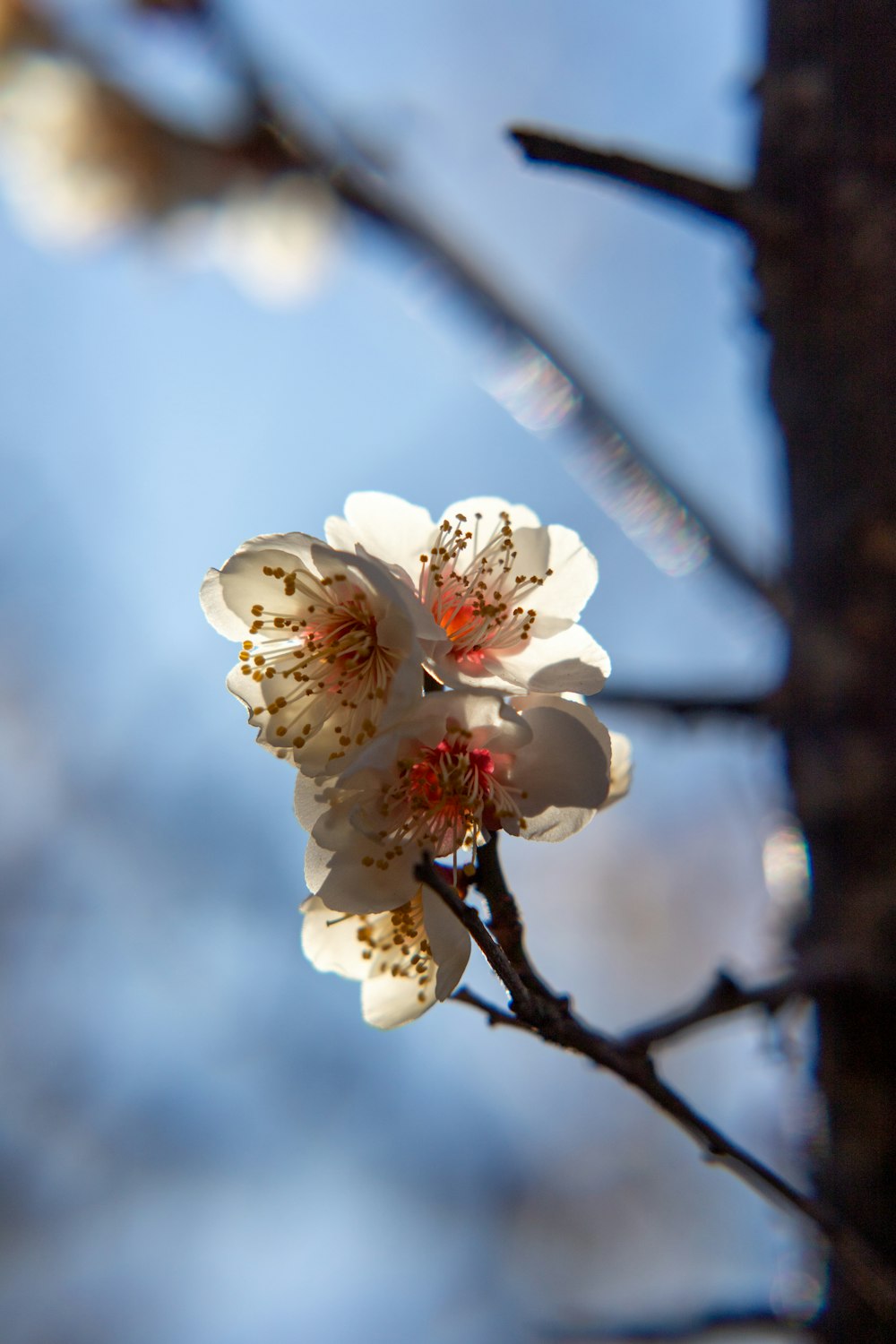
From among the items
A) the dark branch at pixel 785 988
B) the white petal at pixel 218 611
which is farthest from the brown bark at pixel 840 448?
the white petal at pixel 218 611

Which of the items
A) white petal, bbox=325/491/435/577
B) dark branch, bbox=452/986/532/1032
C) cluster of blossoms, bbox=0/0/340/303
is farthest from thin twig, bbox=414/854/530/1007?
cluster of blossoms, bbox=0/0/340/303

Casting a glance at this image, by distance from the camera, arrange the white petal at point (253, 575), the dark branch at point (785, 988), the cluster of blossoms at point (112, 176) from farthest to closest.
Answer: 1. the cluster of blossoms at point (112, 176)
2. the dark branch at point (785, 988)
3. the white petal at point (253, 575)

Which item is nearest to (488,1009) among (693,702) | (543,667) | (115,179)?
(543,667)

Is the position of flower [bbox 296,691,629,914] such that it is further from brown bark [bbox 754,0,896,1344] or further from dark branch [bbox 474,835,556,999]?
brown bark [bbox 754,0,896,1344]

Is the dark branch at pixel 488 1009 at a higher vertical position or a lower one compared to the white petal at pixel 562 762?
lower

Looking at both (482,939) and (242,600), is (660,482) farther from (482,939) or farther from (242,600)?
(482,939)

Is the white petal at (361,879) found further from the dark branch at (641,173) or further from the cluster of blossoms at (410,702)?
the dark branch at (641,173)

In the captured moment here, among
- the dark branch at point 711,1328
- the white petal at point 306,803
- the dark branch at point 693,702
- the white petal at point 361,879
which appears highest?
the dark branch at point 693,702

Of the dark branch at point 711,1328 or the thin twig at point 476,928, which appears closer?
the thin twig at point 476,928

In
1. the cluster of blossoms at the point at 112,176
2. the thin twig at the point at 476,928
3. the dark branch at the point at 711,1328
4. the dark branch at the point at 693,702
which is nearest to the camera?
the thin twig at the point at 476,928
